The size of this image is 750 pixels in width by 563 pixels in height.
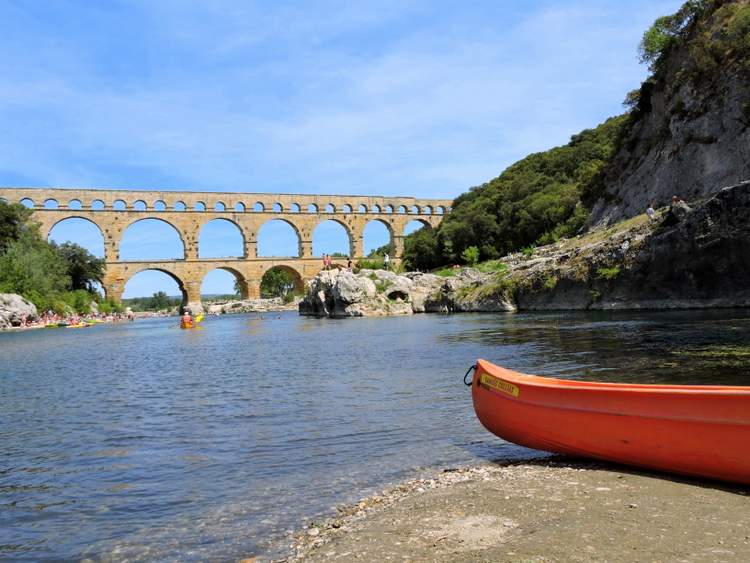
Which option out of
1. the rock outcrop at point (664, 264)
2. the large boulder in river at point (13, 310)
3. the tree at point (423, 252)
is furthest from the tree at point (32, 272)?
the rock outcrop at point (664, 264)

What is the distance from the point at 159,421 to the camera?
773cm

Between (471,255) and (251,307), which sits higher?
(471,255)

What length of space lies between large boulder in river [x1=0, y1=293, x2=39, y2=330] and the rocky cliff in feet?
115

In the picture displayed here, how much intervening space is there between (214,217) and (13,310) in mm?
28171

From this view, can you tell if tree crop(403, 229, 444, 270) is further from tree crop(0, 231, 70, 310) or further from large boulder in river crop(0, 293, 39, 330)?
large boulder in river crop(0, 293, 39, 330)

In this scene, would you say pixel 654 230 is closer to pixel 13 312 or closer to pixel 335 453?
pixel 335 453

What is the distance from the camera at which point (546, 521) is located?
11.3ft

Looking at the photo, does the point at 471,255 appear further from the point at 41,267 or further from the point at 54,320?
the point at 41,267

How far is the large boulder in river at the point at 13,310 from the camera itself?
123 feet

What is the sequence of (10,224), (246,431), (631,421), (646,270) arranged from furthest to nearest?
(10,224)
(646,270)
(246,431)
(631,421)

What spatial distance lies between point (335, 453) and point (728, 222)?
16268 millimetres

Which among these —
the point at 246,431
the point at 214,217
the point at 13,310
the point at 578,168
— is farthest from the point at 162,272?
the point at 246,431

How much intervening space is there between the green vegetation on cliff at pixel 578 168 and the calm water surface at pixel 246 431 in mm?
14265

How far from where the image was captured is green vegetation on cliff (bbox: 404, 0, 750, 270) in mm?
24484
